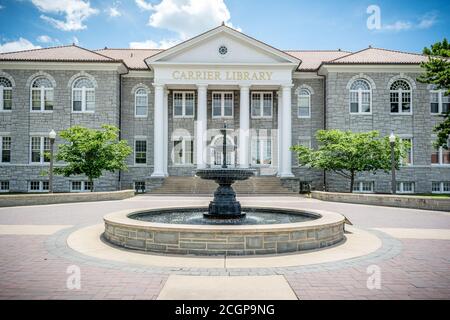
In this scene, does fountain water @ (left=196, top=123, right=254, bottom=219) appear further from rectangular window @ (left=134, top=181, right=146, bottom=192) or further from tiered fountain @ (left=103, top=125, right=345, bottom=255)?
rectangular window @ (left=134, top=181, right=146, bottom=192)

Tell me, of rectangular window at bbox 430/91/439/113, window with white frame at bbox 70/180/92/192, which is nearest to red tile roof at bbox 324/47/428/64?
rectangular window at bbox 430/91/439/113

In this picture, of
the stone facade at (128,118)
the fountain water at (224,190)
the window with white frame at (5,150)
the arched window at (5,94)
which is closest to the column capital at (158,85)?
the stone facade at (128,118)

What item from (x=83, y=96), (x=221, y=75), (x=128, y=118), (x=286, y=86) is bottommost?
(x=128, y=118)

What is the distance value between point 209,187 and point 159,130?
684 centimetres

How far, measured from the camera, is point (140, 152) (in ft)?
102

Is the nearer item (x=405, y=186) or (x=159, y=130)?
(x=159, y=130)

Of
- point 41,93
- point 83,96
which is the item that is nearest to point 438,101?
point 83,96

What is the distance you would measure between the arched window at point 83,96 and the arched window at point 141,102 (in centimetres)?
375

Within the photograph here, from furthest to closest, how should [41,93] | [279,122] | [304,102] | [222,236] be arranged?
1. [304,102]
2. [279,122]
3. [41,93]
4. [222,236]

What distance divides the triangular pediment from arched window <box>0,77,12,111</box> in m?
13.4

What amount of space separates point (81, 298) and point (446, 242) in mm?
8530

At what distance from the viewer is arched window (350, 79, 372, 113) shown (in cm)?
2956

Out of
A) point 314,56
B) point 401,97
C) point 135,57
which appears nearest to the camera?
point 401,97

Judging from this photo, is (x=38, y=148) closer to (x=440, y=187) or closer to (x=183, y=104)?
(x=183, y=104)
